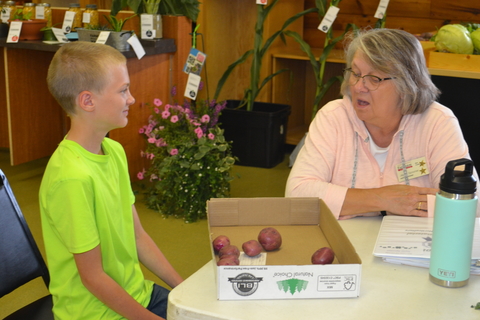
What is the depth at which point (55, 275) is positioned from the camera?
4.37 ft

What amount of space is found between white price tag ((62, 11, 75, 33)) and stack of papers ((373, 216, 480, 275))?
2.80 m

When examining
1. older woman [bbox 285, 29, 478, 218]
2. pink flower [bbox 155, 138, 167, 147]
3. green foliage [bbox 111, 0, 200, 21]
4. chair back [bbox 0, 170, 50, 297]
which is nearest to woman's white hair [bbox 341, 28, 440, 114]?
older woman [bbox 285, 29, 478, 218]

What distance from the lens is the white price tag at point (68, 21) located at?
359 centimetres

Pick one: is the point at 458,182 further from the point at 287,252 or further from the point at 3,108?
the point at 3,108

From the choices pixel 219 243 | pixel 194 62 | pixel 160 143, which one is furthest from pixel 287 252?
pixel 194 62

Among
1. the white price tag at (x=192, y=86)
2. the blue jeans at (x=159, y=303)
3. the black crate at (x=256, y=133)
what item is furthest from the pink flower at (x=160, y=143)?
the blue jeans at (x=159, y=303)

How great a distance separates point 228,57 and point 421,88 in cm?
284

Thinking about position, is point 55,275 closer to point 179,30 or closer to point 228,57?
point 179,30

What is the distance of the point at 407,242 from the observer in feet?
3.91

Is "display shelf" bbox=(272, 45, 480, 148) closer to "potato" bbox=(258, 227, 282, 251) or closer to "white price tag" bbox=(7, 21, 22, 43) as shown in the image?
"white price tag" bbox=(7, 21, 22, 43)

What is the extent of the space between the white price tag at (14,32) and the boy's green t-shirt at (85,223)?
Answer: 2315 mm

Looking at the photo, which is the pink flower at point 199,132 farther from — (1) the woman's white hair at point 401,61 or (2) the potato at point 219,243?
(2) the potato at point 219,243

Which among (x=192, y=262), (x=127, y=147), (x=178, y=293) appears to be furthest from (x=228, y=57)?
(x=178, y=293)

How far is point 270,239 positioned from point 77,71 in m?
0.61
